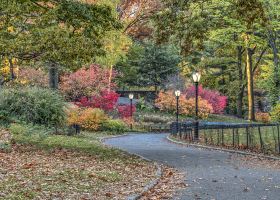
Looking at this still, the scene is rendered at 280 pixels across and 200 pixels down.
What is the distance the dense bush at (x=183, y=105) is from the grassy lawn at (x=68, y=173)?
113 feet

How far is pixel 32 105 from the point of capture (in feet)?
88.9

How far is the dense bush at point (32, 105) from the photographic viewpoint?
26953 millimetres

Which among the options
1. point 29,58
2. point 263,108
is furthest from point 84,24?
point 263,108

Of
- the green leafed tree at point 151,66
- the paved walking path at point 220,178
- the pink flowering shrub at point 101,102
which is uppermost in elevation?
the green leafed tree at point 151,66

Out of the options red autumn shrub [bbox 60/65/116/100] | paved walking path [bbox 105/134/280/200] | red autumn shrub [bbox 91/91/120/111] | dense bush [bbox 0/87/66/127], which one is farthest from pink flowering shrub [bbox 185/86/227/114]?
paved walking path [bbox 105/134/280/200]

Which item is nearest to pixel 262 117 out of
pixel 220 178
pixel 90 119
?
pixel 90 119

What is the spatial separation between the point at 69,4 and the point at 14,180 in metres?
8.33

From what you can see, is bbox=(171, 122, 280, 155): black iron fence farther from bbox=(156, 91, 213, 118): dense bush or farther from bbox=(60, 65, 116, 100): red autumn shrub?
bbox=(156, 91, 213, 118): dense bush

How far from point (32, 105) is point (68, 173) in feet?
51.0

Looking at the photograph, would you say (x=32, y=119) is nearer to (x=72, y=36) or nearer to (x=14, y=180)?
(x=72, y=36)

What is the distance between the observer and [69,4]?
56.1 ft

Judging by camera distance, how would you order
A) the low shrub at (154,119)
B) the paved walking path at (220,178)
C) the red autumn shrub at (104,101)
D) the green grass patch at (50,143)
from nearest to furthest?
1. the paved walking path at (220,178)
2. the green grass patch at (50,143)
3. the red autumn shrub at (104,101)
4. the low shrub at (154,119)

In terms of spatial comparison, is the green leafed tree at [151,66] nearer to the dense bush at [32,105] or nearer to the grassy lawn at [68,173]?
the dense bush at [32,105]

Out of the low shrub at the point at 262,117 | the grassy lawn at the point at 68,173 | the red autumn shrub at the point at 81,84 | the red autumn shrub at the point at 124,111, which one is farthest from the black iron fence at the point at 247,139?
the low shrub at the point at 262,117
